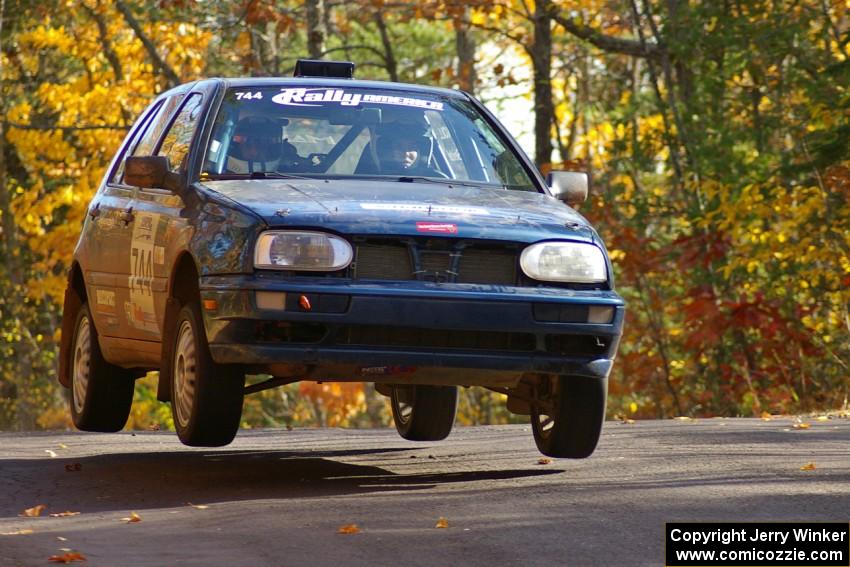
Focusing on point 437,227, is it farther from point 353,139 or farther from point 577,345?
point 353,139

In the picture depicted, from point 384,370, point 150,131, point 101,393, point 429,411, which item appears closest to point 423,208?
point 384,370

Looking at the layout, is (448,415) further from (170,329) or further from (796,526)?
(796,526)

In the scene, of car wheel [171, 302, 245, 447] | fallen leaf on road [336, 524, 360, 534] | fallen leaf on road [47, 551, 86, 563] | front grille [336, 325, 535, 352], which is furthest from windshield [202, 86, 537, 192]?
fallen leaf on road [47, 551, 86, 563]

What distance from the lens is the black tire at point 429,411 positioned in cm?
1118

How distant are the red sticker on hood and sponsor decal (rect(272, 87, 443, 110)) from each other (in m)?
1.63

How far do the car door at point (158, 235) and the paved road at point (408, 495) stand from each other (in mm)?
830

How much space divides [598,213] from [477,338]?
45.8 ft

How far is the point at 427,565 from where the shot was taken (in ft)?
19.9

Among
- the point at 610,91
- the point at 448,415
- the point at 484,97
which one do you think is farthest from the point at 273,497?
the point at 610,91

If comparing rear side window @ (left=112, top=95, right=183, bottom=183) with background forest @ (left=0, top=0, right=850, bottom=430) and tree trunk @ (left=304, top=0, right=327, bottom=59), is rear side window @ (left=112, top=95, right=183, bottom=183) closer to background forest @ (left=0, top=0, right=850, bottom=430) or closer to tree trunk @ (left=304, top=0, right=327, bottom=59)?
background forest @ (left=0, top=0, right=850, bottom=430)

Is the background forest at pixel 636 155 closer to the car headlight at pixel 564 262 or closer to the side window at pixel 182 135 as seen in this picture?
the side window at pixel 182 135

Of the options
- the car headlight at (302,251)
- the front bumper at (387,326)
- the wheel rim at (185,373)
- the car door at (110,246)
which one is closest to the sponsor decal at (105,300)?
the car door at (110,246)

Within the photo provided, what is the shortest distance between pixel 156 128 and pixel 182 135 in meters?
0.90

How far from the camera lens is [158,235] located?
29.7 ft
